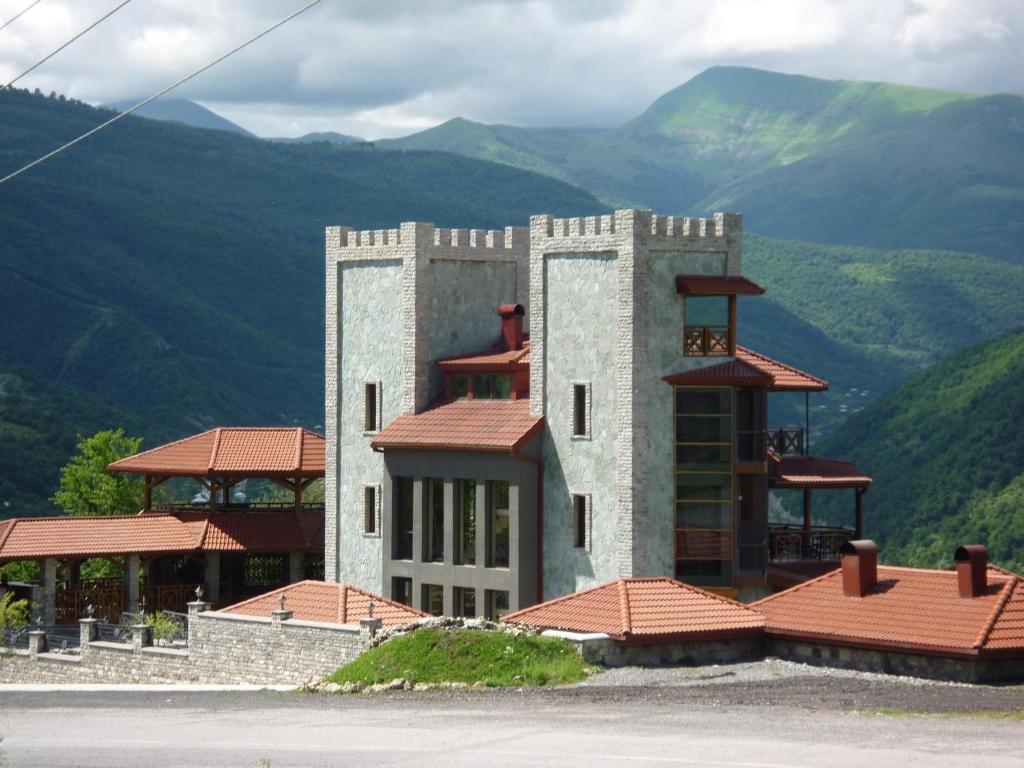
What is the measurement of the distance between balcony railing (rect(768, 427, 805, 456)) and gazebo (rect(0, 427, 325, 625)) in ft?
42.3

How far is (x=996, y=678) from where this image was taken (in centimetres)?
3488

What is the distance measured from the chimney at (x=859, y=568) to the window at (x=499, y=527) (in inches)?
434

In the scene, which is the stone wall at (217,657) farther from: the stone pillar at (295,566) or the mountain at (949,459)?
the mountain at (949,459)

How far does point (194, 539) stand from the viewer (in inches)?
2146

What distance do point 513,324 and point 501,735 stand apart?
24419mm

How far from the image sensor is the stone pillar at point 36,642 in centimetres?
5000

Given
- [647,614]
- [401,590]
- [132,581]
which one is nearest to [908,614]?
[647,614]

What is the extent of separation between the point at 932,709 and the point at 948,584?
764 cm

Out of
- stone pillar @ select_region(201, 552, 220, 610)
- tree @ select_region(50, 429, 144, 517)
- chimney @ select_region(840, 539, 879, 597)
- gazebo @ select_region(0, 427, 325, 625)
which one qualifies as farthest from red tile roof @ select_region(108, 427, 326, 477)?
chimney @ select_region(840, 539, 879, 597)

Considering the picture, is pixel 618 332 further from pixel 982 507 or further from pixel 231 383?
pixel 231 383

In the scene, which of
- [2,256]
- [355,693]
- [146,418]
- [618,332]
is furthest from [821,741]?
[2,256]

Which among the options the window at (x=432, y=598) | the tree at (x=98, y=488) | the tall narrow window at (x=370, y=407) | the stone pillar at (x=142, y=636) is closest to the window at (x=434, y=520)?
the window at (x=432, y=598)

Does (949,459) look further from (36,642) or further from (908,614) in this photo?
(908,614)

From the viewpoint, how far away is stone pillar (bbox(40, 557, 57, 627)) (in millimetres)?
53625
